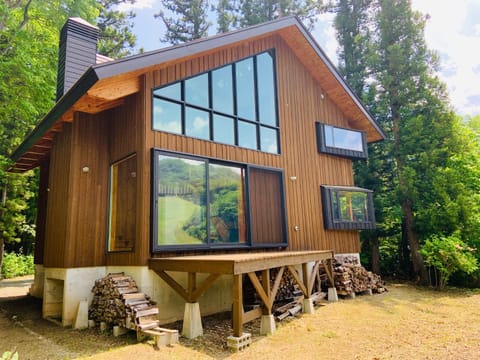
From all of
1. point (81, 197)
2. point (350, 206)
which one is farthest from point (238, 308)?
point (350, 206)

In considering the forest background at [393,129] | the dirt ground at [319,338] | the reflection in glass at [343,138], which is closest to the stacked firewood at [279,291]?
the dirt ground at [319,338]

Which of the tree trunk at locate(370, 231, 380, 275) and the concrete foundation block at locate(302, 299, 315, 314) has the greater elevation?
the tree trunk at locate(370, 231, 380, 275)

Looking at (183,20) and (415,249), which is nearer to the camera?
(415,249)

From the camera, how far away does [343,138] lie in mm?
10141

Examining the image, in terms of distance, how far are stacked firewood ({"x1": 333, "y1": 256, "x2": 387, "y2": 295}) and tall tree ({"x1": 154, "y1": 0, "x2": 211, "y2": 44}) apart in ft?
50.0

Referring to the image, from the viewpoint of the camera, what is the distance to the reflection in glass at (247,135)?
755 centimetres

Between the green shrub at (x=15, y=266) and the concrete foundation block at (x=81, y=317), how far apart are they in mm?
11126

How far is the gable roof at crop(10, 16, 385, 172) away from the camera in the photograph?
538cm

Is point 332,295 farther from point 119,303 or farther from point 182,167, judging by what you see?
point 119,303

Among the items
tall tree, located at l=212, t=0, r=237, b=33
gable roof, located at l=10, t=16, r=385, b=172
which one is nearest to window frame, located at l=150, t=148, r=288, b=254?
gable roof, located at l=10, t=16, r=385, b=172

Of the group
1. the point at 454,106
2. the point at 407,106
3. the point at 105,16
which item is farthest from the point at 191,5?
the point at 454,106

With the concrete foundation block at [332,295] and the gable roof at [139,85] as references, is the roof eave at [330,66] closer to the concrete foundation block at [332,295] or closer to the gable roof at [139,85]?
the gable roof at [139,85]

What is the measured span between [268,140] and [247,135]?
0.73 meters

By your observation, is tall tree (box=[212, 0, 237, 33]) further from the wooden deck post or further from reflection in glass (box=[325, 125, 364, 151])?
the wooden deck post
